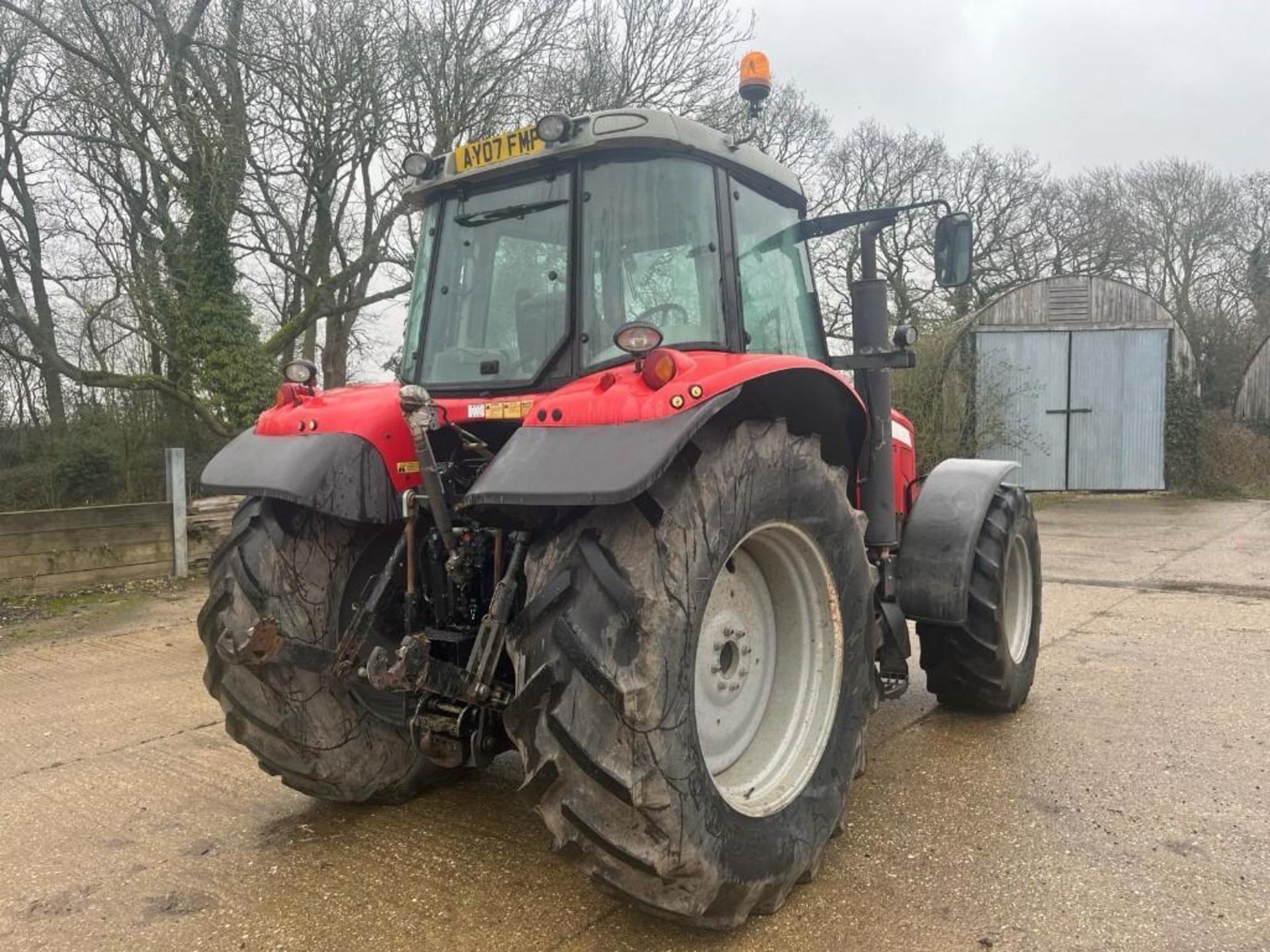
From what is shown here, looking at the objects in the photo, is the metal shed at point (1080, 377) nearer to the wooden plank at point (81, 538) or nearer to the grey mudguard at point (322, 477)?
the wooden plank at point (81, 538)

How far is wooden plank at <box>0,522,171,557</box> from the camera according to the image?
23.6 feet

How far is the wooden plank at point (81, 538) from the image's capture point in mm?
7188

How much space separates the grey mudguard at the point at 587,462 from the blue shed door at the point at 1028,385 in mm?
16152

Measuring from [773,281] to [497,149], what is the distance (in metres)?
1.06

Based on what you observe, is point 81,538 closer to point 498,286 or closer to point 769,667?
point 498,286

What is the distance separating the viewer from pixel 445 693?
8.09ft

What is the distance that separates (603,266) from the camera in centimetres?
290

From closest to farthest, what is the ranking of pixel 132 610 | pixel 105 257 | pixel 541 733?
pixel 541 733
pixel 132 610
pixel 105 257

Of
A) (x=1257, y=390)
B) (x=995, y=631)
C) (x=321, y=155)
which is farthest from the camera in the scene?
(x=1257, y=390)

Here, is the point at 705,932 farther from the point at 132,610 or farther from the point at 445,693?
the point at 132,610

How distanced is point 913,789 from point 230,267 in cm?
1208

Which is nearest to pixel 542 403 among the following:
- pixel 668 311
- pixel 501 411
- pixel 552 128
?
pixel 501 411

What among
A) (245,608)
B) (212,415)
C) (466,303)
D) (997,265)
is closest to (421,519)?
(245,608)

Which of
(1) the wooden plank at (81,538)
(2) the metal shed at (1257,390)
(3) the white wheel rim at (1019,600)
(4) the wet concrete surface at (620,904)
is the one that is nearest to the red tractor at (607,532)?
(4) the wet concrete surface at (620,904)
